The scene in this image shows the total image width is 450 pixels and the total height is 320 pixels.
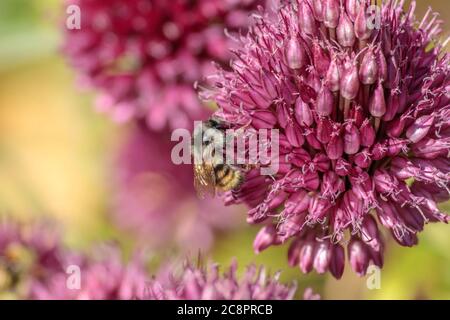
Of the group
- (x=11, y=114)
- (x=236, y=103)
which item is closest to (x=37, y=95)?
(x=11, y=114)

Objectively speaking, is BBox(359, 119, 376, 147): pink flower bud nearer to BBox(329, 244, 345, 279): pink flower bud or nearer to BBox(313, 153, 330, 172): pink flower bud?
BBox(313, 153, 330, 172): pink flower bud

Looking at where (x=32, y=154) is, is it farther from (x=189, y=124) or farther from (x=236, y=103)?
(x=236, y=103)

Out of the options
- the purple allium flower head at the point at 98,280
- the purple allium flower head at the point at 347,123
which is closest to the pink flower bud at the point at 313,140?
the purple allium flower head at the point at 347,123

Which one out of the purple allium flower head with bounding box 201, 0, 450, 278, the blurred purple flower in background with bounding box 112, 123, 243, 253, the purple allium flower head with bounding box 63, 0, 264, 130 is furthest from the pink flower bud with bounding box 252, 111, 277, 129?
the blurred purple flower in background with bounding box 112, 123, 243, 253

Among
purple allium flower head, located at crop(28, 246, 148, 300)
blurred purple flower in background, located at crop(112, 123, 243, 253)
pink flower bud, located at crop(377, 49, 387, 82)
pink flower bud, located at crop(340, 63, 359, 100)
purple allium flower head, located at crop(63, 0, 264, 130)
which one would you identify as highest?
purple allium flower head, located at crop(63, 0, 264, 130)
